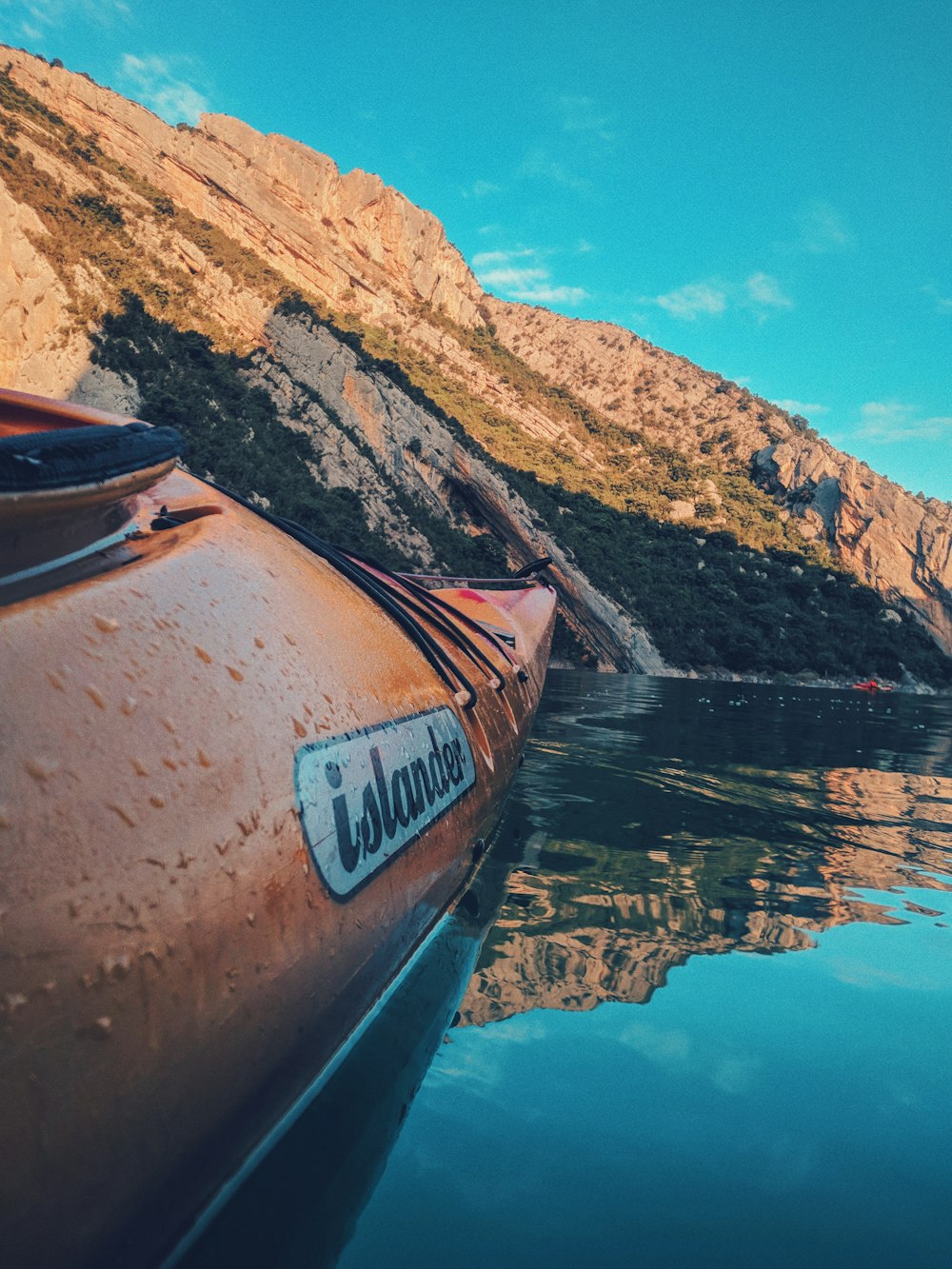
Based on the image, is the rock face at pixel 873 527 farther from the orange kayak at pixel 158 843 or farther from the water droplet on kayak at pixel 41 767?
the water droplet on kayak at pixel 41 767

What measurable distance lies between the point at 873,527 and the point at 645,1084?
Result: 159 ft

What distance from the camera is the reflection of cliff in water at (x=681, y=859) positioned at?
188cm

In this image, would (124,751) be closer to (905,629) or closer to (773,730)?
(773,730)

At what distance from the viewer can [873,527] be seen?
4234cm

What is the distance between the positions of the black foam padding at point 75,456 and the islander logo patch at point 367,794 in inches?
21.7

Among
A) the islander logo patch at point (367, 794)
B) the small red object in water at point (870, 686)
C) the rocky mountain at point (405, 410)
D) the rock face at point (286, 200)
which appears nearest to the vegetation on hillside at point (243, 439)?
the rocky mountain at point (405, 410)

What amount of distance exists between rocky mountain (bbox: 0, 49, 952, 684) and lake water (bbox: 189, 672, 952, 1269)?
1695 centimetres

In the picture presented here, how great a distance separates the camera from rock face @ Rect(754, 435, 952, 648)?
41.8m

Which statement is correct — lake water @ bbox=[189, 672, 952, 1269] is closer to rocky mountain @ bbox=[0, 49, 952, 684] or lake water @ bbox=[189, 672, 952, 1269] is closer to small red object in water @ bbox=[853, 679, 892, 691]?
rocky mountain @ bbox=[0, 49, 952, 684]

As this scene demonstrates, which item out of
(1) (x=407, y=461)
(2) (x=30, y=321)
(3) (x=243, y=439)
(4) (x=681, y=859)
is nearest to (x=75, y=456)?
(4) (x=681, y=859)

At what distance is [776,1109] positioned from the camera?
1.34 m

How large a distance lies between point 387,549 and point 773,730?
1366cm

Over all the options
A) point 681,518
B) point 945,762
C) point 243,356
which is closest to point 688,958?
point 945,762

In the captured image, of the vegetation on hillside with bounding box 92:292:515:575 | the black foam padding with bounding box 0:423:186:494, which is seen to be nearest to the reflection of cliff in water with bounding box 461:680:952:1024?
the black foam padding with bounding box 0:423:186:494
